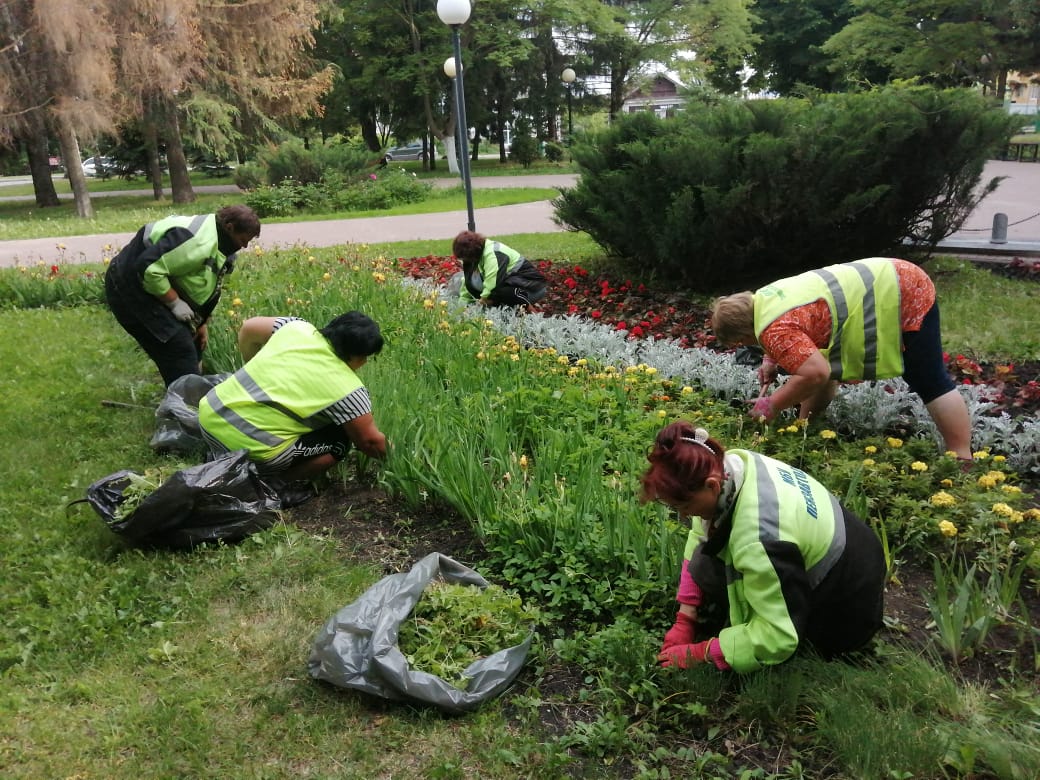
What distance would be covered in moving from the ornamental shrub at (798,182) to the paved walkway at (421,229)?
2307 mm

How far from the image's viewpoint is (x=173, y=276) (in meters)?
4.76

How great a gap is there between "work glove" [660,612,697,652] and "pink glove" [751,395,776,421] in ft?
4.95

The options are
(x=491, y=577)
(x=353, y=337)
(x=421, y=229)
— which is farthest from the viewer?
(x=421, y=229)

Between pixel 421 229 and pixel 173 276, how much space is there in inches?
363

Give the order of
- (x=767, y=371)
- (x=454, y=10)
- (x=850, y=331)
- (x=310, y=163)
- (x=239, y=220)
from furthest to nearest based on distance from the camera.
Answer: (x=310, y=163)
(x=454, y=10)
(x=239, y=220)
(x=767, y=371)
(x=850, y=331)

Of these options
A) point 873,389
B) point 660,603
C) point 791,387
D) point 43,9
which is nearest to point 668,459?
point 660,603

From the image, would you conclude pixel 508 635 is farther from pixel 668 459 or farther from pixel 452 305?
pixel 452 305

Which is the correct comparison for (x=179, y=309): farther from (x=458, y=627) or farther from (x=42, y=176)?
(x=42, y=176)

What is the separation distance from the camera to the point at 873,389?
435 cm

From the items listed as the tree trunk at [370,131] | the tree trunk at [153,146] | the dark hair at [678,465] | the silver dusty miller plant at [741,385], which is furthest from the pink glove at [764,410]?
the tree trunk at [370,131]

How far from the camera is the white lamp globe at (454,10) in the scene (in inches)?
386

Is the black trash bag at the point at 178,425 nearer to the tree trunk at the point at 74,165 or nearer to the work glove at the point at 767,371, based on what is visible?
the work glove at the point at 767,371

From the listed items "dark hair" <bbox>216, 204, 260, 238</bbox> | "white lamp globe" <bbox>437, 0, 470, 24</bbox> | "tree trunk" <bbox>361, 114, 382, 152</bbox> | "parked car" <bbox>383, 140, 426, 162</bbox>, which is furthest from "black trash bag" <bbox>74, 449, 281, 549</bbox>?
"parked car" <bbox>383, 140, 426, 162</bbox>

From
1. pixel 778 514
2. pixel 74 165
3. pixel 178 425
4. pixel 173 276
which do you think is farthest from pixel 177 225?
pixel 74 165
